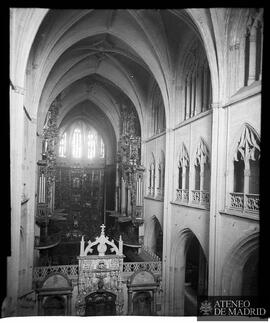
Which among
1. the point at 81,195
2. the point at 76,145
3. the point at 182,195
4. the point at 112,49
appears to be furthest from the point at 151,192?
the point at 76,145

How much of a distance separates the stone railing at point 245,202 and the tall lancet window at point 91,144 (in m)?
27.7

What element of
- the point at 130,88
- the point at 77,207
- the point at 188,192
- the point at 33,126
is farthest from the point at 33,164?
the point at 77,207

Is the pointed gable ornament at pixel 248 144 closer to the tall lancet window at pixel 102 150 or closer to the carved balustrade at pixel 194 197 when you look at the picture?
the carved balustrade at pixel 194 197

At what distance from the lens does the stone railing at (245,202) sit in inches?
394

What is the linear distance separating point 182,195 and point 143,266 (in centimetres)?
407

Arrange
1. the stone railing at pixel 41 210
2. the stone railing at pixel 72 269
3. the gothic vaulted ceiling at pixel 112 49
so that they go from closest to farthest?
the stone railing at pixel 72 269 → the gothic vaulted ceiling at pixel 112 49 → the stone railing at pixel 41 210

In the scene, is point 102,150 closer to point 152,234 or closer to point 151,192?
point 151,192

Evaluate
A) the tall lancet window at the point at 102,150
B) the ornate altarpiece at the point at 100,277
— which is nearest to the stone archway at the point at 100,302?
the ornate altarpiece at the point at 100,277

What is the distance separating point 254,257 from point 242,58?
7203 millimetres

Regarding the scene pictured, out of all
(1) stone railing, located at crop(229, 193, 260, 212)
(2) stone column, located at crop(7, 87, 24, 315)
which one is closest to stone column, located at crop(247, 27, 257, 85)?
(1) stone railing, located at crop(229, 193, 260, 212)

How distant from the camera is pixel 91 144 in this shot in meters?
37.8

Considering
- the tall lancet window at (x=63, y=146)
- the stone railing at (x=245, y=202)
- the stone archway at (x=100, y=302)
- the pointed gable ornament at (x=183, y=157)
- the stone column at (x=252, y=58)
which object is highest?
the stone column at (x=252, y=58)

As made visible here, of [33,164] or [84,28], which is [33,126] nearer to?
[33,164]

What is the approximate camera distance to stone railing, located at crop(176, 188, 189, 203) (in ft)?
51.2
